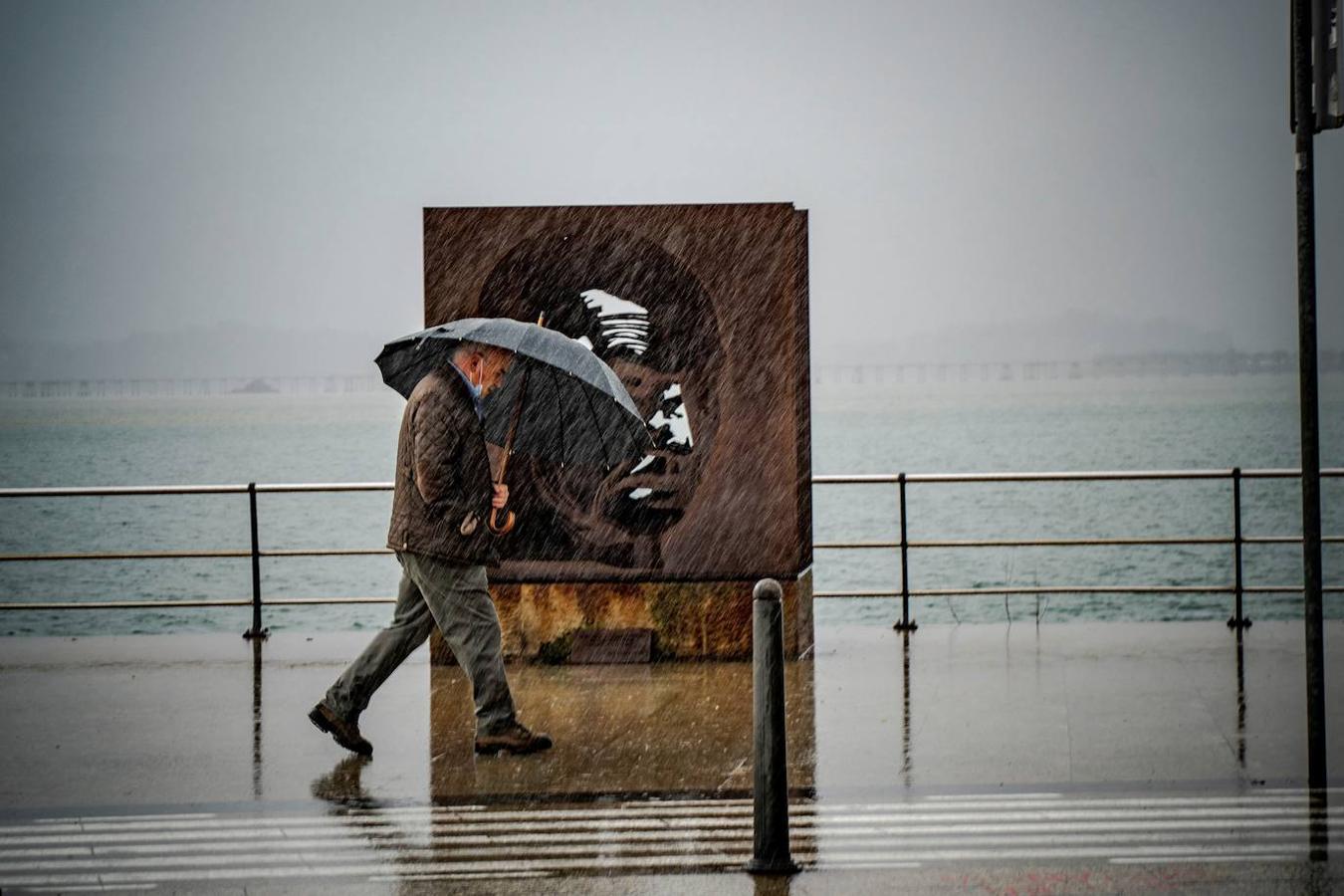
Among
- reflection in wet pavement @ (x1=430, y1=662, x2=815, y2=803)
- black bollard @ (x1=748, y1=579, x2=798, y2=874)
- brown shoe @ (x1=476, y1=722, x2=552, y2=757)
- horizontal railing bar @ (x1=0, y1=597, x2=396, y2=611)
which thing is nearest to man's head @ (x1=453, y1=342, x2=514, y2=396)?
brown shoe @ (x1=476, y1=722, x2=552, y2=757)

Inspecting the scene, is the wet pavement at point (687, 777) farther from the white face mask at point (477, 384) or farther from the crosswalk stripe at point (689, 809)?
the white face mask at point (477, 384)

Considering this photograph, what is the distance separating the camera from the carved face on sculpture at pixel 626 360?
420 inches

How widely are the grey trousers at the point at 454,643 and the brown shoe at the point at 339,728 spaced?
0.03 m

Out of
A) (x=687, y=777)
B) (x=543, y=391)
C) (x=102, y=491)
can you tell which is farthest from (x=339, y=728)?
(x=102, y=491)

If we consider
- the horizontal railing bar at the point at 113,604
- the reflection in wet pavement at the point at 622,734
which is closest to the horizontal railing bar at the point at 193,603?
the horizontal railing bar at the point at 113,604

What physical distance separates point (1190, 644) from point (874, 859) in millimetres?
5543

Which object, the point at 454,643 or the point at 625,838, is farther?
the point at 454,643

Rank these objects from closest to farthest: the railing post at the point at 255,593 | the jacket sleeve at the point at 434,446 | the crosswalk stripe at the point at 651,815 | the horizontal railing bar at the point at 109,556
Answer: the crosswalk stripe at the point at 651,815
the jacket sleeve at the point at 434,446
the horizontal railing bar at the point at 109,556
the railing post at the point at 255,593

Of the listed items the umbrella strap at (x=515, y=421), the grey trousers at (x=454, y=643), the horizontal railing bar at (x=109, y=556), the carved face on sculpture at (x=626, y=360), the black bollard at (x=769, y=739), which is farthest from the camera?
the horizontal railing bar at (x=109, y=556)

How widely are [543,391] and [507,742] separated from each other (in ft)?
6.11

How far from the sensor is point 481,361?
817 centimetres

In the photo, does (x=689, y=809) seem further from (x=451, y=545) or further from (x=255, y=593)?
(x=255, y=593)

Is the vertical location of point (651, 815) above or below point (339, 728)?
below

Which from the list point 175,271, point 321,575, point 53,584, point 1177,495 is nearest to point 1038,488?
point 1177,495
